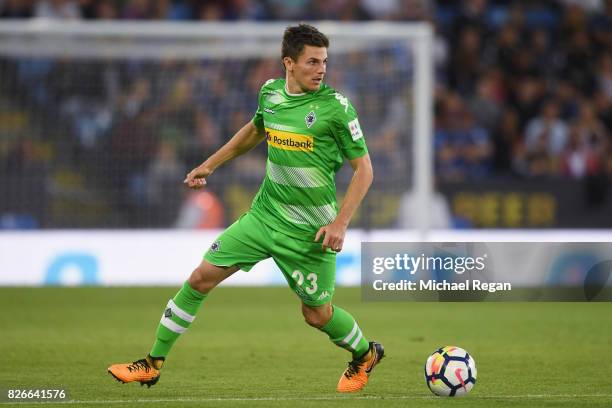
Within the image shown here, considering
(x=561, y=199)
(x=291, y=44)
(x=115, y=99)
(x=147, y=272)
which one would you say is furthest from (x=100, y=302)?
(x=291, y=44)

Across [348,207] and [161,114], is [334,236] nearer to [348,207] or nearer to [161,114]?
[348,207]

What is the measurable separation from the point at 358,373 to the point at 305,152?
4.71 feet

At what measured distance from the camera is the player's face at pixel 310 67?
7.26 m

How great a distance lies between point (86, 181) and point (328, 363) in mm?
7709

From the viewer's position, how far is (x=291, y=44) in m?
7.32

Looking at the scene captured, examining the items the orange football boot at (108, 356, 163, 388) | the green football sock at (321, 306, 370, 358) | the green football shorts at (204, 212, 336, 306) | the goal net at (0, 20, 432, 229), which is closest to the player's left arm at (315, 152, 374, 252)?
the green football shorts at (204, 212, 336, 306)

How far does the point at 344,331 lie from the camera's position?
754 centimetres

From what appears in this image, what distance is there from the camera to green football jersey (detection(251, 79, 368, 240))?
7281 mm

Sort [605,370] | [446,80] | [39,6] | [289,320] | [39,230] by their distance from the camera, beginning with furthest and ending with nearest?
[446,80] → [39,6] → [39,230] → [289,320] → [605,370]

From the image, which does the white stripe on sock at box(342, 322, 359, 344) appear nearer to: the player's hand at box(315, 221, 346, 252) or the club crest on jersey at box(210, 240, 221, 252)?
the player's hand at box(315, 221, 346, 252)

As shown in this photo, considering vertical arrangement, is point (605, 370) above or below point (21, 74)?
below

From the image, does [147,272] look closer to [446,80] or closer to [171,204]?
[171,204]

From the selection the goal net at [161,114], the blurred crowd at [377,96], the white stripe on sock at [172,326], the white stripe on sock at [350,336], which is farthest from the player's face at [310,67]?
the blurred crowd at [377,96]

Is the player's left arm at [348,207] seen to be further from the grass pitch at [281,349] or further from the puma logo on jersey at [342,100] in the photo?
the grass pitch at [281,349]
